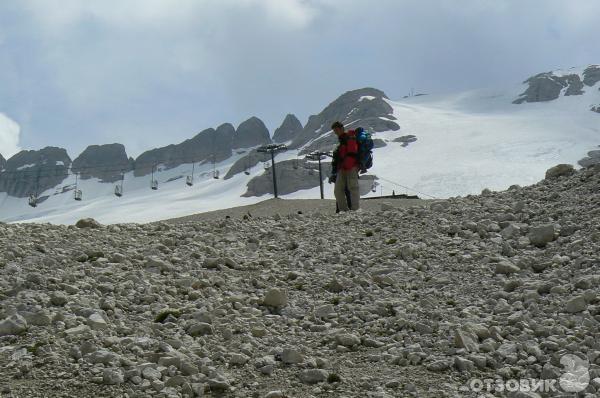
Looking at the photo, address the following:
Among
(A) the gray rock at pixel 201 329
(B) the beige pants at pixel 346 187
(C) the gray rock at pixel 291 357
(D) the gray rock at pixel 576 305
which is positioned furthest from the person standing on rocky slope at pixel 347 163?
(C) the gray rock at pixel 291 357

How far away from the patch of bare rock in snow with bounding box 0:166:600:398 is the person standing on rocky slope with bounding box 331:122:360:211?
14.7 ft

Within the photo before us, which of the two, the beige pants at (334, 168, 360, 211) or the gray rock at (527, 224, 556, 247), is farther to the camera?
the beige pants at (334, 168, 360, 211)

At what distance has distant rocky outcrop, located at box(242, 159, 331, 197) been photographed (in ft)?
478

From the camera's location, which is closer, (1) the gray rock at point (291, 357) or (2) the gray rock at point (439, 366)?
(2) the gray rock at point (439, 366)

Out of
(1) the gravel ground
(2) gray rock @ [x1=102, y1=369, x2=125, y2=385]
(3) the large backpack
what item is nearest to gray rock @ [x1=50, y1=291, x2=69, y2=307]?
(2) gray rock @ [x1=102, y1=369, x2=125, y2=385]

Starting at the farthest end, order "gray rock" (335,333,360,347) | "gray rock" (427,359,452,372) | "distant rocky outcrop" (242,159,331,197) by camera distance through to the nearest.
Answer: "distant rocky outcrop" (242,159,331,197), "gray rock" (335,333,360,347), "gray rock" (427,359,452,372)

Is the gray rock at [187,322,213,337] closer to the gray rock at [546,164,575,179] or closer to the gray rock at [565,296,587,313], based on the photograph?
the gray rock at [565,296,587,313]

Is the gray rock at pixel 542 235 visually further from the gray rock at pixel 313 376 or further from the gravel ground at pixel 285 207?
the gravel ground at pixel 285 207

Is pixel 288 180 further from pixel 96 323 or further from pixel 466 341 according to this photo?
pixel 466 341

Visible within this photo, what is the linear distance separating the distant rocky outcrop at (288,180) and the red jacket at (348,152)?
126 meters

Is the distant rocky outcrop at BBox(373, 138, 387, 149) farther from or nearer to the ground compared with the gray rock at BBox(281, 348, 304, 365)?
farther from the ground

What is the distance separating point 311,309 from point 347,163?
8.90 metres

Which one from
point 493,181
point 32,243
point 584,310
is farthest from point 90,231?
point 493,181

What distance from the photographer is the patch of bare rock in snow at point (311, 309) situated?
6074 millimetres
